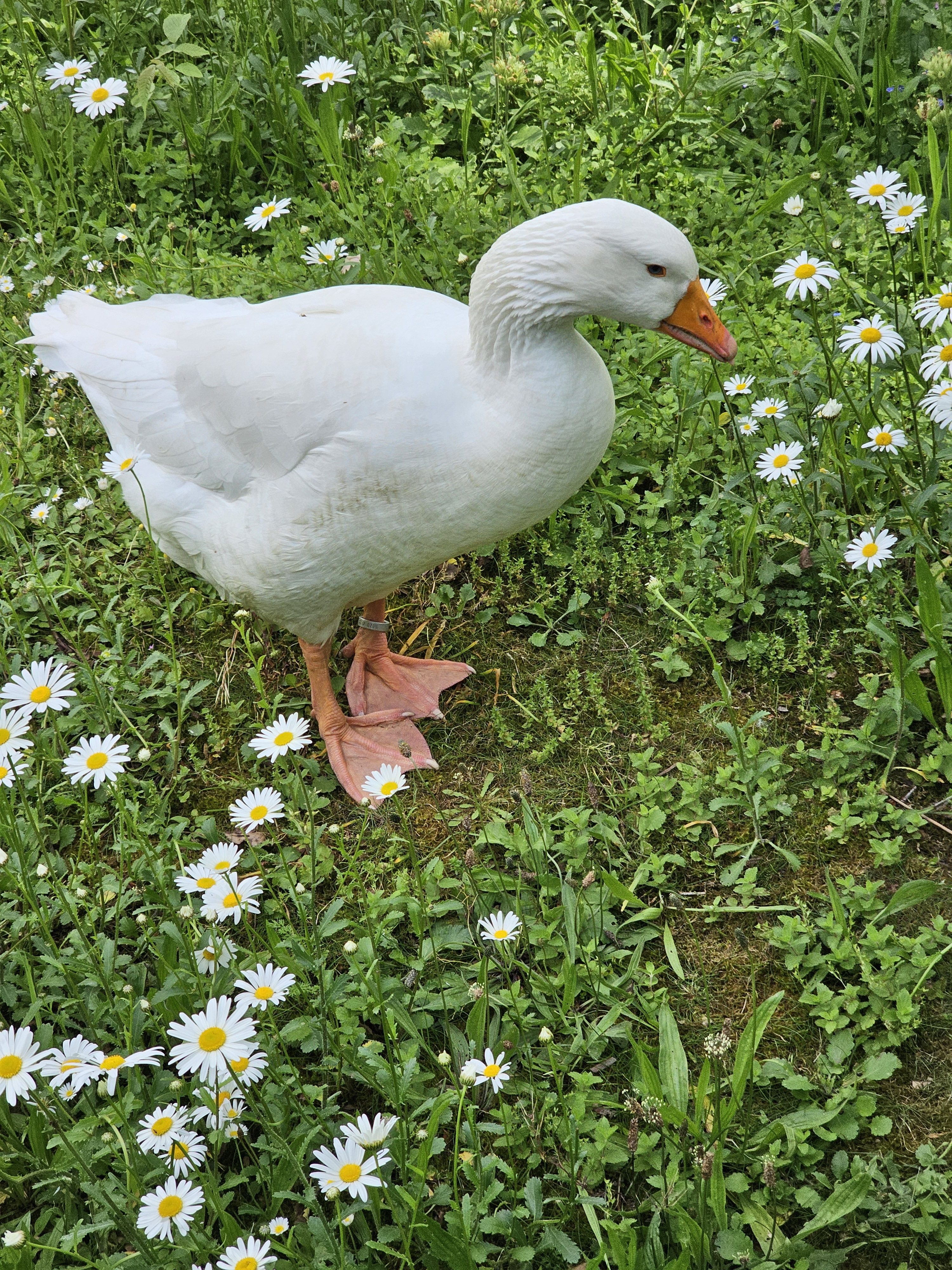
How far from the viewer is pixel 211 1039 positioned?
6.05 feet

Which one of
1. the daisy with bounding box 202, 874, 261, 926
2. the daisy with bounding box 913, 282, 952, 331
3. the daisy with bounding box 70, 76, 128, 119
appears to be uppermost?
the daisy with bounding box 70, 76, 128, 119

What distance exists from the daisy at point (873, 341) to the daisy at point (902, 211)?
26 cm

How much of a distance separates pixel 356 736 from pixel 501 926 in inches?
43.8

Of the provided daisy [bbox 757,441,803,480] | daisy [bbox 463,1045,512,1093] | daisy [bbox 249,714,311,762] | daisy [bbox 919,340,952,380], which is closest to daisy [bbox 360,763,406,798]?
daisy [bbox 249,714,311,762]

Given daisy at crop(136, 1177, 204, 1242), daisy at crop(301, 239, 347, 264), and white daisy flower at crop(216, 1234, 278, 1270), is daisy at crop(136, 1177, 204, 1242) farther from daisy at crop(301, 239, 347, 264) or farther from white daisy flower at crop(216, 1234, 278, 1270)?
daisy at crop(301, 239, 347, 264)

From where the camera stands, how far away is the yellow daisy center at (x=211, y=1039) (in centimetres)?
184

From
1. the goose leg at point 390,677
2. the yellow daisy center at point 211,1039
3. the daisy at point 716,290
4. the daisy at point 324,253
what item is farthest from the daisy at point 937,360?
the yellow daisy center at point 211,1039

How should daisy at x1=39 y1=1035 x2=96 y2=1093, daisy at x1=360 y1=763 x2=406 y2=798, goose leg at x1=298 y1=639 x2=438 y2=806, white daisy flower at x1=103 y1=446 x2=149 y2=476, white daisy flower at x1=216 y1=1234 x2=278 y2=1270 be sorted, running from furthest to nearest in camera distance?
goose leg at x1=298 y1=639 x2=438 y2=806
white daisy flower at x1=103 y1=446 x2=149 y2=476
daisy at x1=360 y1=763 x2=406 y2=798
daisy at x1=39 y1=1035 x2=96 y2=1093
white daisy flower at x1=216 y1=1234 x2=278 y2=1270

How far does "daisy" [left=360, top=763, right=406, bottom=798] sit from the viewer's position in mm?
2301

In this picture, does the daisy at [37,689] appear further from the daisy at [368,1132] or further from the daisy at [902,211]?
the daisy at [902,211]

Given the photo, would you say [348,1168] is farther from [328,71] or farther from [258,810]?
[328,71]

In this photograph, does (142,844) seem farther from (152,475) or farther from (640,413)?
(640,413)

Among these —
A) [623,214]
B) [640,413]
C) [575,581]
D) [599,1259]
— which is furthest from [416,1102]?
[640,413]

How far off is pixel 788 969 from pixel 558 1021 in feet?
1.75
